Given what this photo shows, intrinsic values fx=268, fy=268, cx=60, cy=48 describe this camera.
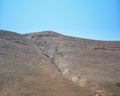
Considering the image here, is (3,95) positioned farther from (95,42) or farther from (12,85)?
(95,42)

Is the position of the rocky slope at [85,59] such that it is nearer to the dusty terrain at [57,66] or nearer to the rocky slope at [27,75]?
the dusty terrain at [57,66]

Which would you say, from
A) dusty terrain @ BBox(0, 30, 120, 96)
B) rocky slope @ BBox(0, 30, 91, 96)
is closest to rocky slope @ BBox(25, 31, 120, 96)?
dusty terrain @ BBox(0, 30, 120, 96)

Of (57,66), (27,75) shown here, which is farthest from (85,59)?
(27,75)

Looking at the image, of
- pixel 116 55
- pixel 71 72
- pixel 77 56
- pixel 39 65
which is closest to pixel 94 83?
pixel 71 72

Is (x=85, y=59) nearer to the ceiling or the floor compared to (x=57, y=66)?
nearer to the ceiling

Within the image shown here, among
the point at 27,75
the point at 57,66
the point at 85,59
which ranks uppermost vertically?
the point at 85,59

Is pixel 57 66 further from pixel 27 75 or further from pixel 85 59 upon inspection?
Answer: pixel 27 75

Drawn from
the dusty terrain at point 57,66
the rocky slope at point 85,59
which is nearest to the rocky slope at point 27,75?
the dusty terrain at point 57,66
